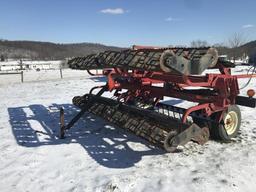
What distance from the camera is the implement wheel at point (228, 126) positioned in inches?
228

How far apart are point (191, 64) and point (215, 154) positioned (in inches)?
74.3

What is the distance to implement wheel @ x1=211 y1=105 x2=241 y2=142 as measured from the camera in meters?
5.80

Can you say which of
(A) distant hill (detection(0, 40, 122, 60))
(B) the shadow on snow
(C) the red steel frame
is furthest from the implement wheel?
(A) distant hill (detection(0, 40, 122, 60))

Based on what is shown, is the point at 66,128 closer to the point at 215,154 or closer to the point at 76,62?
the point at 76,62

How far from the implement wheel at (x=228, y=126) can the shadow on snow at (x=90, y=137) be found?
1202 mm

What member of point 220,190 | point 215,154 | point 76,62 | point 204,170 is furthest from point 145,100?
point 220,190

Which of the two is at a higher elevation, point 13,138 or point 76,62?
point 76,62

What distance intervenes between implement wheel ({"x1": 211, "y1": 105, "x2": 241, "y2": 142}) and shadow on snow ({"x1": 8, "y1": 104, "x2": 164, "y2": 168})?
1.20 meters

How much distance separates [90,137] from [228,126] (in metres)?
2.80

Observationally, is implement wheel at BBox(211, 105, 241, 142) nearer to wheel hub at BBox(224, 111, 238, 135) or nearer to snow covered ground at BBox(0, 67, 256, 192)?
wheel hub at BBox(224, 111, 238, 135)

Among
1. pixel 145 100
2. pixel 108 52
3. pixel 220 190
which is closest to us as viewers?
pixel 220 190

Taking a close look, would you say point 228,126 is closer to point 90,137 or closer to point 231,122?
point 231,122

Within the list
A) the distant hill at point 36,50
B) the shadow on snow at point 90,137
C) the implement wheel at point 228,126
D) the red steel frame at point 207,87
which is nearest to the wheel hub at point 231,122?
the implement wheel at point 228,126

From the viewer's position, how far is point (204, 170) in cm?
461
